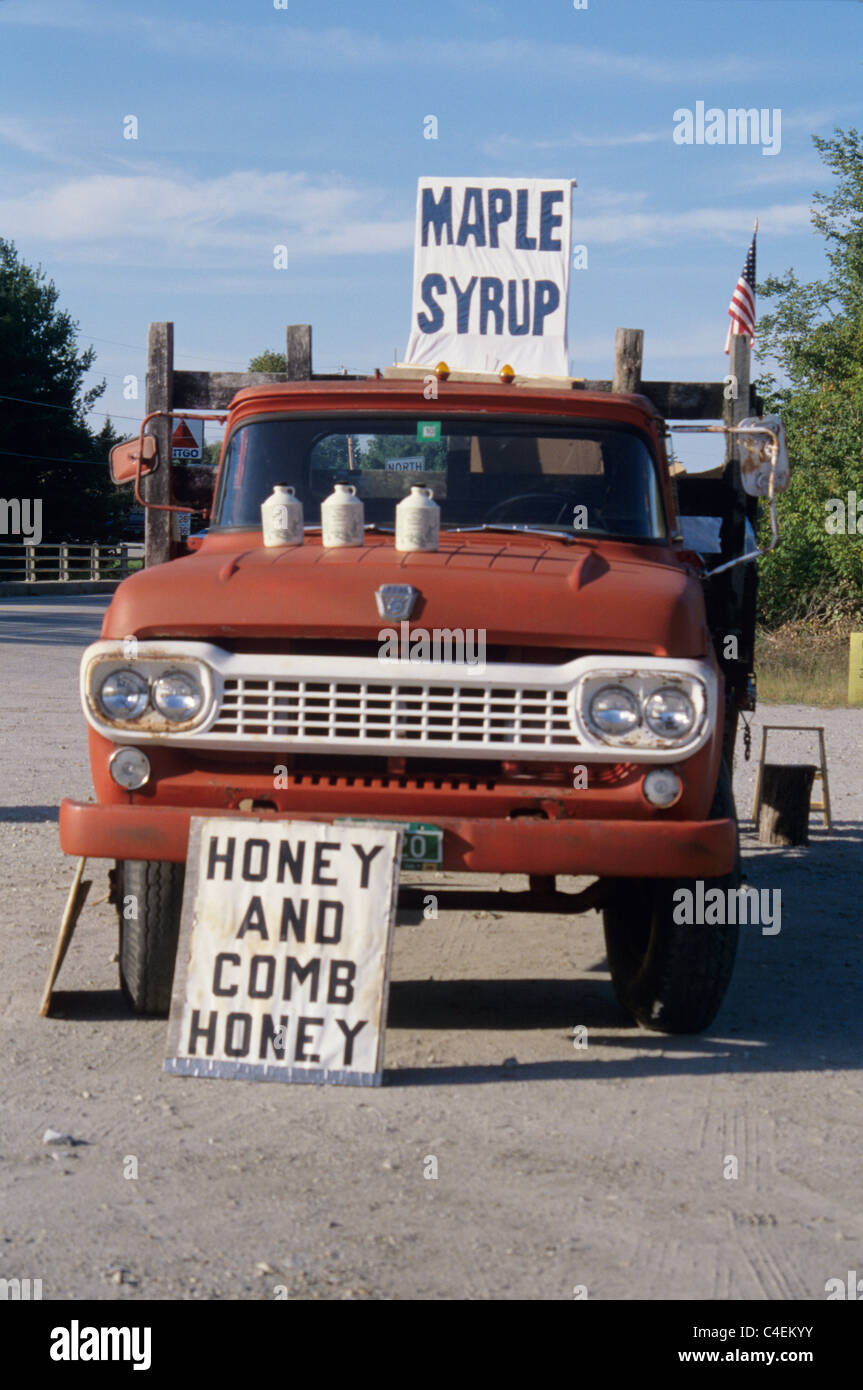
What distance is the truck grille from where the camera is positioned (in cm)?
475

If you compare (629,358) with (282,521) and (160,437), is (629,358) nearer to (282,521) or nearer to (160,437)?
(160,437)

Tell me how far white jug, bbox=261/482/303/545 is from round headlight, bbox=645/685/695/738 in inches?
58.9

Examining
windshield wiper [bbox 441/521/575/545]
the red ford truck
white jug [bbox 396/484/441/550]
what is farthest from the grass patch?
the red ford truck

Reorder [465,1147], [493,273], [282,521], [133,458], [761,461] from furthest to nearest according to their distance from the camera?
[493,273]
[133,458]
[761,461]
[282,521]
[465,1147]

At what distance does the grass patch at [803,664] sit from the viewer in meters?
18.7

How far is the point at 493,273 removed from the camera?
26.8 feet

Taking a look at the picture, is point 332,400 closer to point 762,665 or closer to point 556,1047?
point 556,1047

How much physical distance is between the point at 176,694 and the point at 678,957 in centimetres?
182

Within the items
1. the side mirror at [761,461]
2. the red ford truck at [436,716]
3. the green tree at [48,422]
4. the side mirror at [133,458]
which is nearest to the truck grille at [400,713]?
the red ford truck at [436,716]

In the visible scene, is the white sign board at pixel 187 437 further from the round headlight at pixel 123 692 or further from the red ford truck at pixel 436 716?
the round headlight at pixel 123 692

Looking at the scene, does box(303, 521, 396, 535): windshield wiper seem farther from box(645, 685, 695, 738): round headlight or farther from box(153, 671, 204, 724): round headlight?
box(645, 685, 695, 738): round headlight

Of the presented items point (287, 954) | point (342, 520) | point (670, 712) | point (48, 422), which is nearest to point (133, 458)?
point (342, 520)

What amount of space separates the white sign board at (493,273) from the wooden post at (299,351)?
516 millimetres
